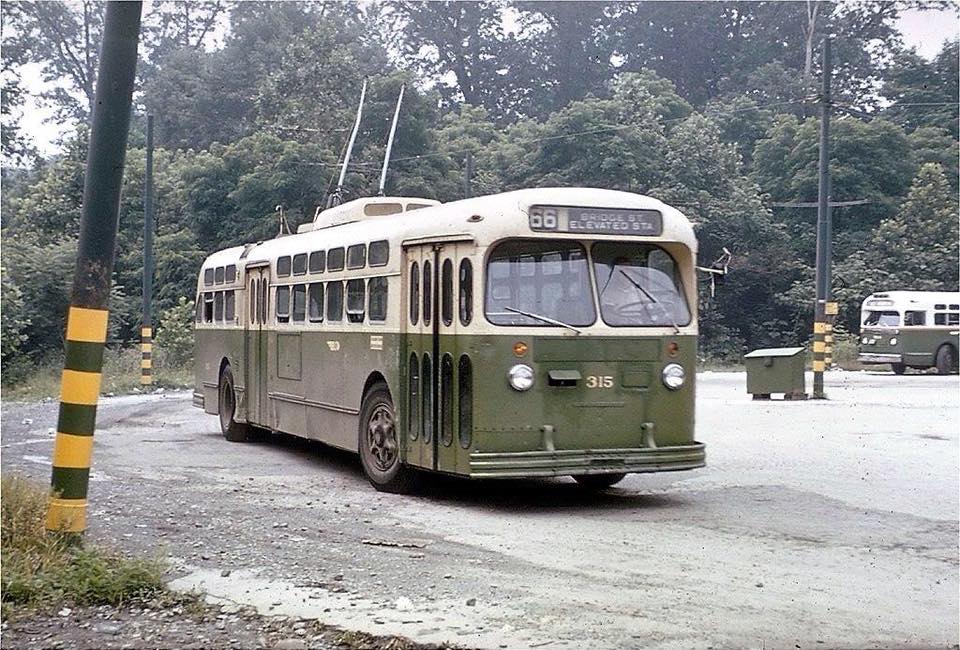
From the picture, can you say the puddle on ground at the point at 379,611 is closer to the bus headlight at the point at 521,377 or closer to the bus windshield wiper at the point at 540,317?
the bus headlight at the point at 521,377

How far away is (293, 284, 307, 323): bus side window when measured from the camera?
48.8ft

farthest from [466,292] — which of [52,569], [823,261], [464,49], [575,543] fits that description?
[464,49]

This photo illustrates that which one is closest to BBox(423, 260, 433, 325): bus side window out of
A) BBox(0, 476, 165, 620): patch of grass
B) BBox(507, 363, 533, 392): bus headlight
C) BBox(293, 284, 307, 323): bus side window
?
BBox(507, 363, 533, 392): bus headlight

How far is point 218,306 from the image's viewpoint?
1875 centimetres

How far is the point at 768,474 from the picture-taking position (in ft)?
44.6

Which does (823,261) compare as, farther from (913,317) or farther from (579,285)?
(579,285)

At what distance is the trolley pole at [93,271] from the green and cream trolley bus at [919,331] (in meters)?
33.8

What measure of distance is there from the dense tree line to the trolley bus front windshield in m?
24.3

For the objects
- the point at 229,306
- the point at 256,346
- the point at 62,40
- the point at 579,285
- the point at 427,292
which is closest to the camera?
the point at 579,285

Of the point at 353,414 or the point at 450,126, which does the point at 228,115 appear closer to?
the point at 450,126

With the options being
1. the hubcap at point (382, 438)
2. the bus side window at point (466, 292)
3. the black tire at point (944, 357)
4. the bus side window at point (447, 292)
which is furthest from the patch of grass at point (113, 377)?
the black tire at point (944, 357)

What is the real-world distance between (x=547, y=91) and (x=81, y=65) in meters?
20.1

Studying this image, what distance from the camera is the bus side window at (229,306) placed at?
17781 mm

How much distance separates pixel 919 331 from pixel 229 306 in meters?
26.1
